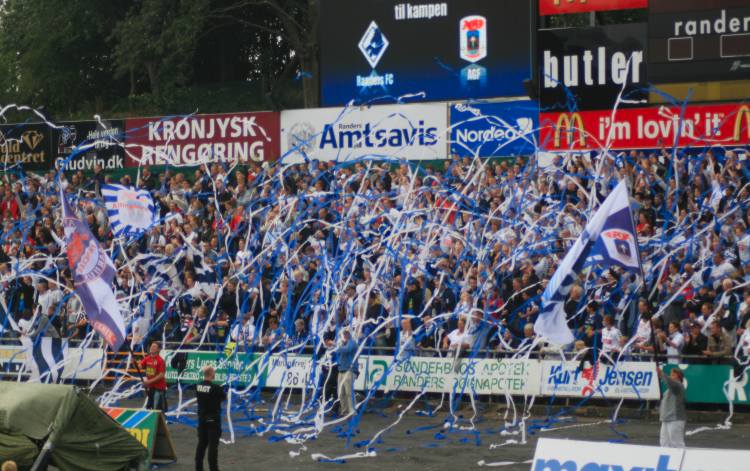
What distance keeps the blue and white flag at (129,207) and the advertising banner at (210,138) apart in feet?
17.2

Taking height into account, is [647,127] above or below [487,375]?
above

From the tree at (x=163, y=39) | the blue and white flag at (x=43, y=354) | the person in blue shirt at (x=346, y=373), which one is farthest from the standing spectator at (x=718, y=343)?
the tree at (x=163, y=39)

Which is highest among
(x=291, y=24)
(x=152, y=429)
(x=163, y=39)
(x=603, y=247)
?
(x=291, y=24)

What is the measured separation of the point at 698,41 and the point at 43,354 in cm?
1374

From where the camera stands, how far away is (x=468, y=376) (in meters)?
20.5

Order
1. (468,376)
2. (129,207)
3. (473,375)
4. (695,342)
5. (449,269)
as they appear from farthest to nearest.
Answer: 1. (129,207)
2. (449,269)
3. (473,375)
4. (468,376)
5. (695,342)

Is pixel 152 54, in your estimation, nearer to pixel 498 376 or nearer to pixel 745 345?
pixel 498 376

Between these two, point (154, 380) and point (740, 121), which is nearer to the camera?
point (154, 380)

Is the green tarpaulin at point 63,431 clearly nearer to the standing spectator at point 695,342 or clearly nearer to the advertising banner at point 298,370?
the advertising banner at point 298,370

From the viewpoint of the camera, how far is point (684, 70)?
68.6ft


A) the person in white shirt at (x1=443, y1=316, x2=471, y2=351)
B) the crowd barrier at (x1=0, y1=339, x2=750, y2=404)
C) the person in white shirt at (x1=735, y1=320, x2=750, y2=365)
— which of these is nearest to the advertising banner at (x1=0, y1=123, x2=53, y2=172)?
the crowd barrier at (x1=0, y1=339, x2=750, y2=404)

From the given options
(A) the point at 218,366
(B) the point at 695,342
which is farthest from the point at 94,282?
(B) the point at 695,342

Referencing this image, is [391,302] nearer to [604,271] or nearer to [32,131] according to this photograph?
[604,271]

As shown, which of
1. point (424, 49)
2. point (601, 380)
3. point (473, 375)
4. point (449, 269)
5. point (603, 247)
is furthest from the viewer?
point (424, 49)
